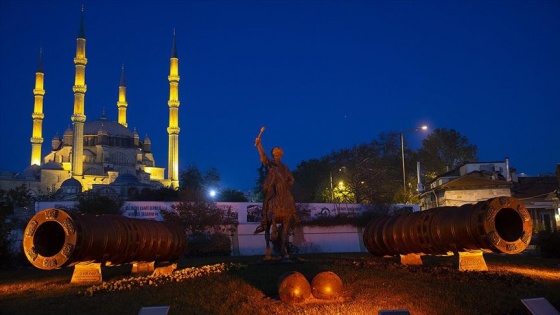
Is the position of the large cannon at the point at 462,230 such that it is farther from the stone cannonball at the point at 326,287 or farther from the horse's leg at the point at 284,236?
the stone cannonball at the point at 326,287

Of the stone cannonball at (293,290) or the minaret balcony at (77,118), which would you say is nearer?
the stone cannonball at (293,290)

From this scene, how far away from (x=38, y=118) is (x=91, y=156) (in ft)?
35.6

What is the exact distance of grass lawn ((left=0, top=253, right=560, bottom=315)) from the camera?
378 inches

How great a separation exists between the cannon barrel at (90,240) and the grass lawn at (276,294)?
819 mm

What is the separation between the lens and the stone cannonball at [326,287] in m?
9.92

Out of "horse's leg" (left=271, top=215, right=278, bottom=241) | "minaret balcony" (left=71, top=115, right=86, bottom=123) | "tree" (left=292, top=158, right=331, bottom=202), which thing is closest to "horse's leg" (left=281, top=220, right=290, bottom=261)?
"horse's leg" (left=271, top=215, right=278, bottom=241)

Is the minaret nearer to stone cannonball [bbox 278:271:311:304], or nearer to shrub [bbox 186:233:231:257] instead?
shrub [bbox 186:233:231:257]

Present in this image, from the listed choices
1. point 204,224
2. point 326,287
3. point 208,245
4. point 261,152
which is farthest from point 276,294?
point 204,224

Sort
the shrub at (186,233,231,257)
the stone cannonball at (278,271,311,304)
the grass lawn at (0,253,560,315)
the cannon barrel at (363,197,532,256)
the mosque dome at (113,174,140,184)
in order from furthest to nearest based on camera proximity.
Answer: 1. the mosque dome at (113,174,140,184)
2. the shrub at (186,233,231,257)
3. the cannon barrel at (363,197,532,256)
4. the stone cannonball at (278,271,311,304)
5. the grass lawn at (0,253,560,315)

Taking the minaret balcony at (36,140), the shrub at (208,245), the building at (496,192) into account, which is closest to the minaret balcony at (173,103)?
the minaret balcony at (36,140)

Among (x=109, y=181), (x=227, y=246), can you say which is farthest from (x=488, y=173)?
(x=109, y=181)

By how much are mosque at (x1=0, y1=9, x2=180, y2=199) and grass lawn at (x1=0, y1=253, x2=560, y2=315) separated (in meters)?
67.3

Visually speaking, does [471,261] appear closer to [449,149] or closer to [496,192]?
[496,192]

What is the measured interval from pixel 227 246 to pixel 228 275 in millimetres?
18851
